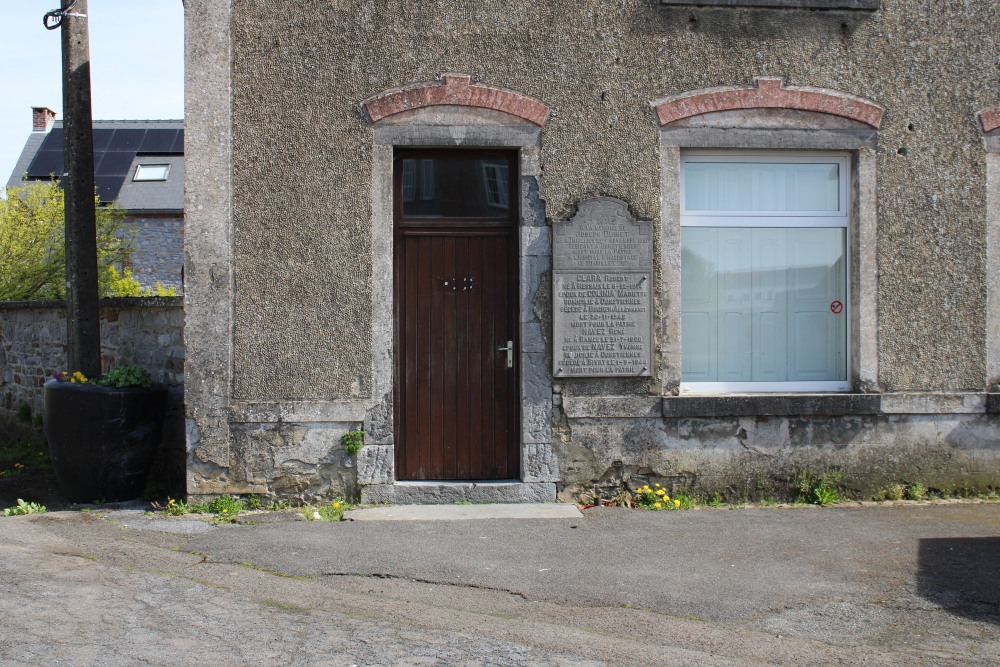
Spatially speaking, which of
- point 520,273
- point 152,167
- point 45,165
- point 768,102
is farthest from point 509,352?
point 45,165

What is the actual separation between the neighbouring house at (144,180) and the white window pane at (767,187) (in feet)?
63.5

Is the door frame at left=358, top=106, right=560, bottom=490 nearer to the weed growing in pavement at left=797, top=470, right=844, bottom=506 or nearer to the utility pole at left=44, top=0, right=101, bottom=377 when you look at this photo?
the weed growing in pavement at left=797, top=470, right=844, bottom=506

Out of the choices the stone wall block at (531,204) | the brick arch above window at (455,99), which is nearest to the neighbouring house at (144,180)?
the brick arch above window at (455,99)

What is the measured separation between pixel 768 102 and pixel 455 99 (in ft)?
8.01

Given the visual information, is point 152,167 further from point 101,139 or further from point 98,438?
point 98,438

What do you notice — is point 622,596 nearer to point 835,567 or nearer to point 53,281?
point 835,567

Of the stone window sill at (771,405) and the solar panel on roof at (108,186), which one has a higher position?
the solar panel on roof at (108,186)

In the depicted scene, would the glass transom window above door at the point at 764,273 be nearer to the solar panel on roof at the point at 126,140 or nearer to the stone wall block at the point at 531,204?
the stone wall block at the point at 531,204

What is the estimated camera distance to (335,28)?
6.68 m

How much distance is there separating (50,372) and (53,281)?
15.8 feet

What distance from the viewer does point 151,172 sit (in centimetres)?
2717

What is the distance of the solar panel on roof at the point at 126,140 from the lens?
28277 millimetres

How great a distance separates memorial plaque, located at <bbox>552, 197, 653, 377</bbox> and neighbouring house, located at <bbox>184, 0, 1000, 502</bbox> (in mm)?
21

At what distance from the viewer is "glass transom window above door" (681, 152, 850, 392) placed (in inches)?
281
